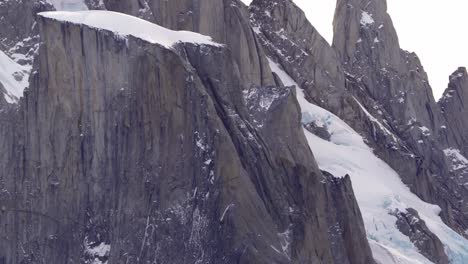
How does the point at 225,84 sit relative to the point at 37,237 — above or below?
above

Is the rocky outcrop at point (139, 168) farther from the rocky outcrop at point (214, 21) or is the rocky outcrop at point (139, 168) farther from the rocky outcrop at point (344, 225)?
the rocky outcrop at point (214, 21)

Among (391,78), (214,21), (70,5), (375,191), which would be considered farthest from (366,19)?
(70,5)

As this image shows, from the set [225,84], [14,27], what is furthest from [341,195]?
[14,27]

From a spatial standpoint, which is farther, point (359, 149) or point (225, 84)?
point (359, 149)

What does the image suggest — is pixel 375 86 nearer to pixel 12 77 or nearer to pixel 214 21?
pixel 214 21

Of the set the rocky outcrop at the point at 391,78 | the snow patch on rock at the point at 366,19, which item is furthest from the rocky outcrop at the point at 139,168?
the snow patch on rock at the point at 366,19

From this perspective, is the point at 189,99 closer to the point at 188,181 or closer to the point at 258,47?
the point at 188,181

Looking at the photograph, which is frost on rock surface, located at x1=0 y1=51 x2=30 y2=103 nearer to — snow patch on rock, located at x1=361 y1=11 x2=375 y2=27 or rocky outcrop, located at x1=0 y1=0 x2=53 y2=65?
rocky outcrop, located at x1=0 y1=0 x2=53 y2=65

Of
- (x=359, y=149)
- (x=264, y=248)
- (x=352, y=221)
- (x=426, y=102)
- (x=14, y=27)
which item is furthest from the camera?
(x=426, y=102)
